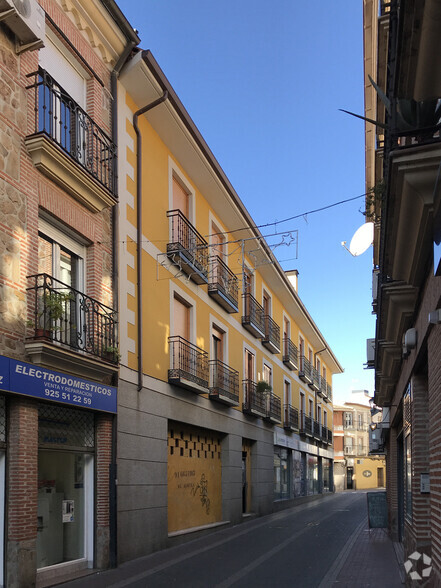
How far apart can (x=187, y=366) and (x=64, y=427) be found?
5491 millimetres

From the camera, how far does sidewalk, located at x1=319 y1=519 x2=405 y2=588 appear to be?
34.3 ft

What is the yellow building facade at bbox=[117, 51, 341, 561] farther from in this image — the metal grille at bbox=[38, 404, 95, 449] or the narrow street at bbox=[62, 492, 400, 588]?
the metal grille at bbox=[38, 404, 95, 449]

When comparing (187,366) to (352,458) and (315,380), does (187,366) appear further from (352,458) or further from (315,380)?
(352,458)

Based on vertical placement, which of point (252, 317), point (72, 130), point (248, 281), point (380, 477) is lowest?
point (380, 477)

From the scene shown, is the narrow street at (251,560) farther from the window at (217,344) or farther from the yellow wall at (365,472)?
the yellow wall at (365,472)

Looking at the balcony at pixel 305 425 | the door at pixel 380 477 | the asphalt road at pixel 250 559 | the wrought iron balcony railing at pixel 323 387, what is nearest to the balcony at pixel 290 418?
the balcony at pixel 305 425

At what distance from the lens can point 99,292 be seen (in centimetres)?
1187

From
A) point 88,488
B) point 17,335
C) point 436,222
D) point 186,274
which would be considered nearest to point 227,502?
point 186,274

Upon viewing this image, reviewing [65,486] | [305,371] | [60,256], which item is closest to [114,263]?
[60,256]

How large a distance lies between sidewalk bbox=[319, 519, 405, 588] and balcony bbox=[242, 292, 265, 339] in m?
7.70

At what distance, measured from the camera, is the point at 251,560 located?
42.6 ft

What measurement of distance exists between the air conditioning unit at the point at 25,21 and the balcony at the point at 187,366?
24.0ft

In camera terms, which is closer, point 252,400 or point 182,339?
point 182,339

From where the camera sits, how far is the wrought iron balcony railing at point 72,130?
10492 millimetres
